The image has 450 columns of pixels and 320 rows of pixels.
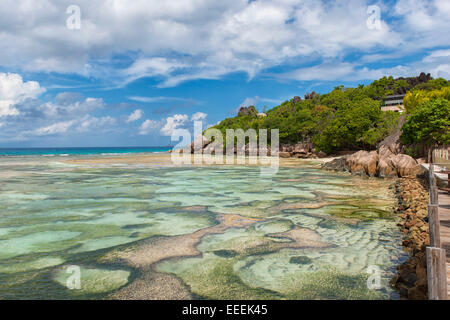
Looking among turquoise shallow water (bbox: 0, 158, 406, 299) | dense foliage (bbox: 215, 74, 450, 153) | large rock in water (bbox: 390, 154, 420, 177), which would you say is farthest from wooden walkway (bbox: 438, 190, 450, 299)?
dense foliage (bbox: 215, 74, 450, 153)

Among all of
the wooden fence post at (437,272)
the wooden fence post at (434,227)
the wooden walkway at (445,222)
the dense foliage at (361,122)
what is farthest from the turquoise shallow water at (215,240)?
the dense foliage at (361,122)

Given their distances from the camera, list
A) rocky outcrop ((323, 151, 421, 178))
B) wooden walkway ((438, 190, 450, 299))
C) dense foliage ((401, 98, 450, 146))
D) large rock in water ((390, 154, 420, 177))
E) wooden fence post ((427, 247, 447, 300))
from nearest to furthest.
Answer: wooden fence post ((427, 247, 447, 300)) → wooden walkway ((438, 190, 450, 299)) → large rock in water ((390, 154, 420, 177)) → rocky outcrop ((323, 151, 421, 178)) → dense foliage ((401, 98, 450, 146))

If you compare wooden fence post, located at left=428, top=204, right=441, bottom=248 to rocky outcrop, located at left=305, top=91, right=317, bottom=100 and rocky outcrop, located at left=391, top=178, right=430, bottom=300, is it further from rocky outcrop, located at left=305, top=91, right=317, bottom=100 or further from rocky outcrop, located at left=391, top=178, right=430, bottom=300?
rocky outcrop, located at left=305, top=91, right=317, bottom=100

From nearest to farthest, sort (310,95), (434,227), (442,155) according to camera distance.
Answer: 1. (434,227)
2. (442,155)
3. (310,95)

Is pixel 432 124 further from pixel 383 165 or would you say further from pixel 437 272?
pixel 437 272

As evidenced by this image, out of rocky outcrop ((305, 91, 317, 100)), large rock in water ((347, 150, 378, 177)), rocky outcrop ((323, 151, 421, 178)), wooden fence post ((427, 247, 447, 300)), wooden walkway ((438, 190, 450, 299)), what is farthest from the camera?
rocky outcrop ((305, 91, 317, 100))

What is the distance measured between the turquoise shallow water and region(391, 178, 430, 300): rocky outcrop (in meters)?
0.23

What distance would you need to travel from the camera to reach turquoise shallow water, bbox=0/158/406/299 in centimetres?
511

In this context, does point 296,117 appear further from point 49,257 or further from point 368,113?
point 49,257

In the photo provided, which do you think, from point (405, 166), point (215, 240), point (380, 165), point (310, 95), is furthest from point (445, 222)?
point (310, 95)

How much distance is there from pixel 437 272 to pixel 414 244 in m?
4.04

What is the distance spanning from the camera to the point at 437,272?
3.12 metres

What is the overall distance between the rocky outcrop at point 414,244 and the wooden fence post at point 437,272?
1262 millimetres

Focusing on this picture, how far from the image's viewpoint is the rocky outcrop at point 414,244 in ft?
14.8
